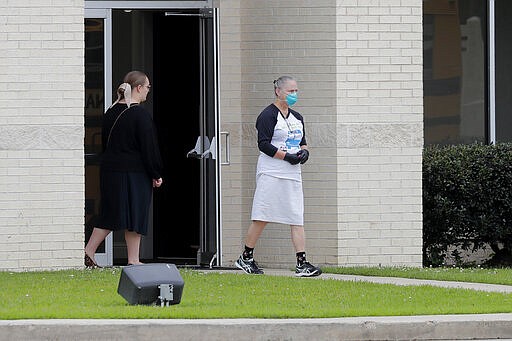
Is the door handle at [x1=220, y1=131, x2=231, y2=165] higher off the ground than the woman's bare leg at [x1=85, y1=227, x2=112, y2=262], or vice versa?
the door handle at [x1=220, y1=131, x2=231, y2=165]

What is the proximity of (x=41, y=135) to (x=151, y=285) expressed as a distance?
3.89m

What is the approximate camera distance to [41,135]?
1373 cm

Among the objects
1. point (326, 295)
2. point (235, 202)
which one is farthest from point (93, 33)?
point (326, 295)

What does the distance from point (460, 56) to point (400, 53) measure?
2.32 m

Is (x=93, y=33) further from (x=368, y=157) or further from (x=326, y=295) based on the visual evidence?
(x=326, y=295)

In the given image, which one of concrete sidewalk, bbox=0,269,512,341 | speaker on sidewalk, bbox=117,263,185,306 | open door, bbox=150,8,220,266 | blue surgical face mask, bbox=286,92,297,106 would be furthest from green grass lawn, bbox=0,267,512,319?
open door, bbox=150,8,220,266

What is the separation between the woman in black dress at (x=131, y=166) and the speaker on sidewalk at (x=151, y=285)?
3.15 meters

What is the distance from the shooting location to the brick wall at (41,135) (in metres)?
13.7

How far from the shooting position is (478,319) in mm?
9969

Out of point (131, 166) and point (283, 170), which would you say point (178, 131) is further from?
point (283, 170)

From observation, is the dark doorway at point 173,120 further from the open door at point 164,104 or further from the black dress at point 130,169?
the black dress at point 130,169

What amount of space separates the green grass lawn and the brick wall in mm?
537

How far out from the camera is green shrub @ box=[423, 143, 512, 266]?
15094 mm

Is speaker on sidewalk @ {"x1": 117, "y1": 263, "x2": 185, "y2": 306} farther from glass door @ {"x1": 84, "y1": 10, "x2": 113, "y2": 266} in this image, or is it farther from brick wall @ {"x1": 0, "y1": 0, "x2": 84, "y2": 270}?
glass door @ {"x1": 84, "y1": 10, "x2": 113, "y2": 266}
